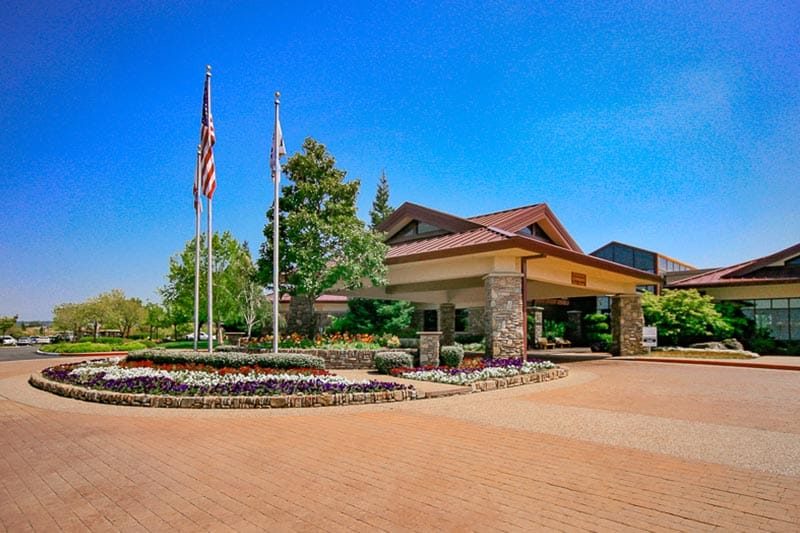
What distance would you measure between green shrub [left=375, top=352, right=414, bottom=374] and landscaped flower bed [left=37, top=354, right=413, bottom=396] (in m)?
2.35

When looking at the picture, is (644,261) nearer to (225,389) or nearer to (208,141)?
(208,141)

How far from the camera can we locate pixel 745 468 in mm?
5824

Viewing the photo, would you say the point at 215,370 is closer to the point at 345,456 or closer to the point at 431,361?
the point at 431,361

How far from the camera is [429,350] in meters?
15.8

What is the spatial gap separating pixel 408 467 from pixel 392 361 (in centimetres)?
936

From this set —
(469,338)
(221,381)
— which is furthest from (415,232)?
(221,381)

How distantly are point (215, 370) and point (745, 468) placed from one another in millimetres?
12155

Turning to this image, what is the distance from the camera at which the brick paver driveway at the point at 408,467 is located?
4.40 metres

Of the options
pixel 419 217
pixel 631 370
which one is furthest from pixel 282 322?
pixel 631 370

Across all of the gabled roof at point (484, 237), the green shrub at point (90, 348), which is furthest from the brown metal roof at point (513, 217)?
the green shrub at point (90, 348)

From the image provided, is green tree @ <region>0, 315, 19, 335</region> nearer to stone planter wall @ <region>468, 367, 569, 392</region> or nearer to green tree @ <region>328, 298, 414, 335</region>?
green tree @ <region>328, 298, 414, 335</region>

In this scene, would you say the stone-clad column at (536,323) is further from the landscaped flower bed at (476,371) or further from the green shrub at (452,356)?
the green shrub at (452,356)

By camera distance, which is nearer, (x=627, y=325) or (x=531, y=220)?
(x=531, y=220)

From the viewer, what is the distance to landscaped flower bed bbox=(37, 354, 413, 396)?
1070cm
